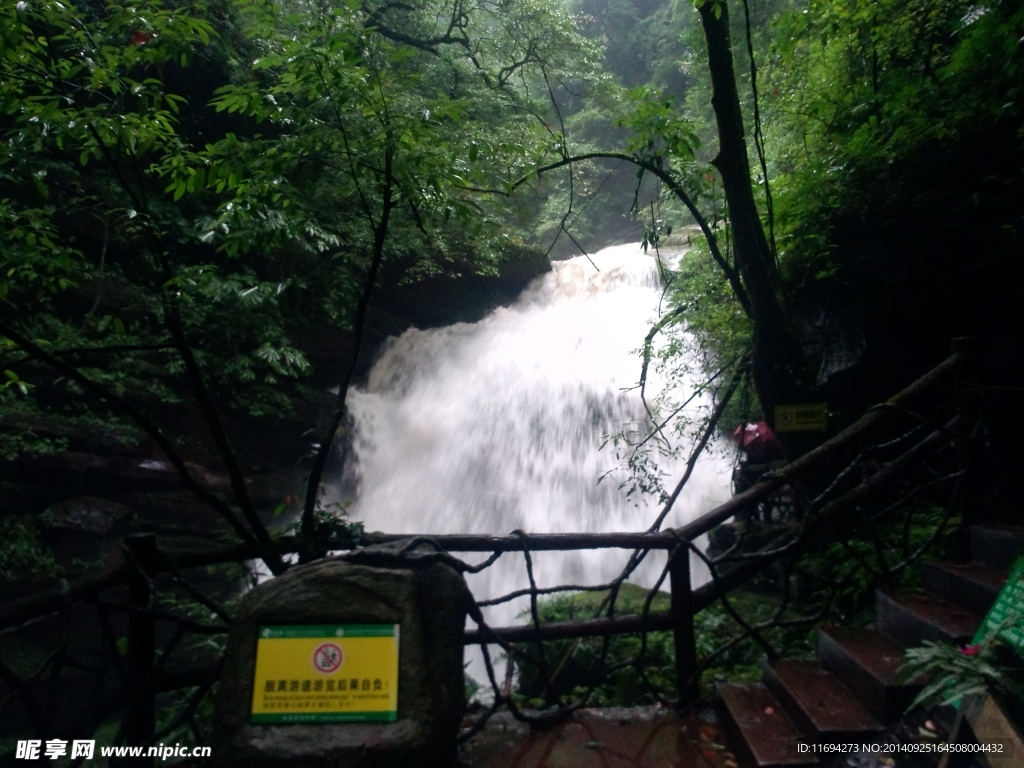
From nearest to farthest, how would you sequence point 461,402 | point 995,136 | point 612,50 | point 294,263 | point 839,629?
point 839,629
point 995,136
point 294,263
point 461,402
point 612,50

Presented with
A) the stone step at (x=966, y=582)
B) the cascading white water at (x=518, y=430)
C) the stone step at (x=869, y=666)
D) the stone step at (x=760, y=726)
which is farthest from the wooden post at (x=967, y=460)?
Result: the cascading white water at (x=518, y=430)

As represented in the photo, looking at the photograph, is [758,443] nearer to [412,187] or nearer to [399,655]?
[412,187]

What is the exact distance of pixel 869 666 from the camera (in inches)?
117

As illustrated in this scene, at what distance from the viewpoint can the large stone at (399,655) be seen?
2.20m

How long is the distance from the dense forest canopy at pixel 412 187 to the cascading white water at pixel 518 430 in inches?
63.0

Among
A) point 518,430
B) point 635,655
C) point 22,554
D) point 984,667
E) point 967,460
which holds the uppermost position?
point 518,430

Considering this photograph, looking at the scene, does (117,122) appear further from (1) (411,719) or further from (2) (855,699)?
(2) (855,699)

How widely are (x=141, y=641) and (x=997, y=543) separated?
4526mm

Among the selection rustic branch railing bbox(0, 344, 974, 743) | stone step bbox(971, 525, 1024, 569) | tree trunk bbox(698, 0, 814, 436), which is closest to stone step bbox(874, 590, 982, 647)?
stone step bbox(971, 525, 1024, 569)

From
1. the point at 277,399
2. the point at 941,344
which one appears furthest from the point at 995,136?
the point at 277,399

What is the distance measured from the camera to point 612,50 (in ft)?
85.6

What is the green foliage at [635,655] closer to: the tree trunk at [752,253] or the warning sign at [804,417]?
the warning sign at [804,417]

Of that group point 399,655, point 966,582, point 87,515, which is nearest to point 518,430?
point 87,515

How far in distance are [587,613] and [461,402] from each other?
631 cm
